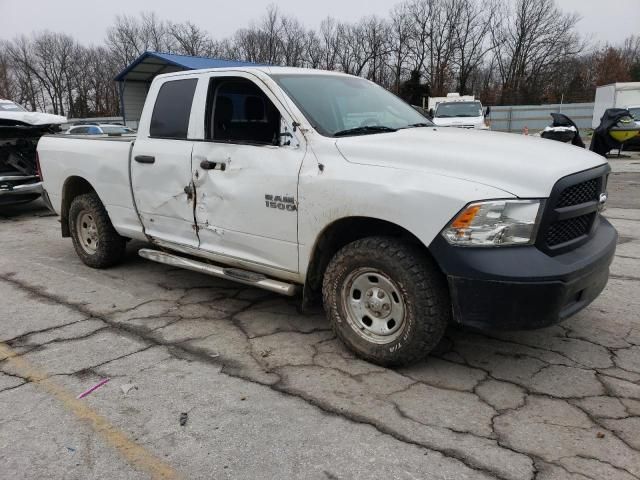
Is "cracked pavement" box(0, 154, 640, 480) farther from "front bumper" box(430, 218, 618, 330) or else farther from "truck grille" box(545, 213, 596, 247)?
"truck grille" box(545, 213, 596, 247)

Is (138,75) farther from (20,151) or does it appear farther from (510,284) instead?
(510,284)

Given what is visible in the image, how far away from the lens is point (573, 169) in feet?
10.1

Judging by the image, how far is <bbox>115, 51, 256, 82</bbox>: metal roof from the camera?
67.3 feet

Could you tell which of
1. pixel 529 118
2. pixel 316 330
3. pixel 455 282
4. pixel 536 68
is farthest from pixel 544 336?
pixel 536 68

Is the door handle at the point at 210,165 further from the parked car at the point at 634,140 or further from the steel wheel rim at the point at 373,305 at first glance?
the parked car at the point at 634,140

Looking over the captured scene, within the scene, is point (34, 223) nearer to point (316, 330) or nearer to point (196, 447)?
point (316, 330)

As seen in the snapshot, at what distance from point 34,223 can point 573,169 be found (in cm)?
857

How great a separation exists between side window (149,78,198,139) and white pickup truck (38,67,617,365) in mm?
17

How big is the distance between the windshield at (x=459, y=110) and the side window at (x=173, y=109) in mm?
16459

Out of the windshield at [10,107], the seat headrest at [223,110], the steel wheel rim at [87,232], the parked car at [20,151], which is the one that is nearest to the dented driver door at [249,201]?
the seat headrest at [223,110]

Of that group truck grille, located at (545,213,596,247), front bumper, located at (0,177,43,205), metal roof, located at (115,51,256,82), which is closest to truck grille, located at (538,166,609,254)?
truck grille, located at (545,213,596,247)

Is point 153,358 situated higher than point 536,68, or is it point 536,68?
point 536,68

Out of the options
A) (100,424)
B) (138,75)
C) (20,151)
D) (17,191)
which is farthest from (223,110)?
(138,75)

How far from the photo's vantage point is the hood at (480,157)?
2.92 metres
